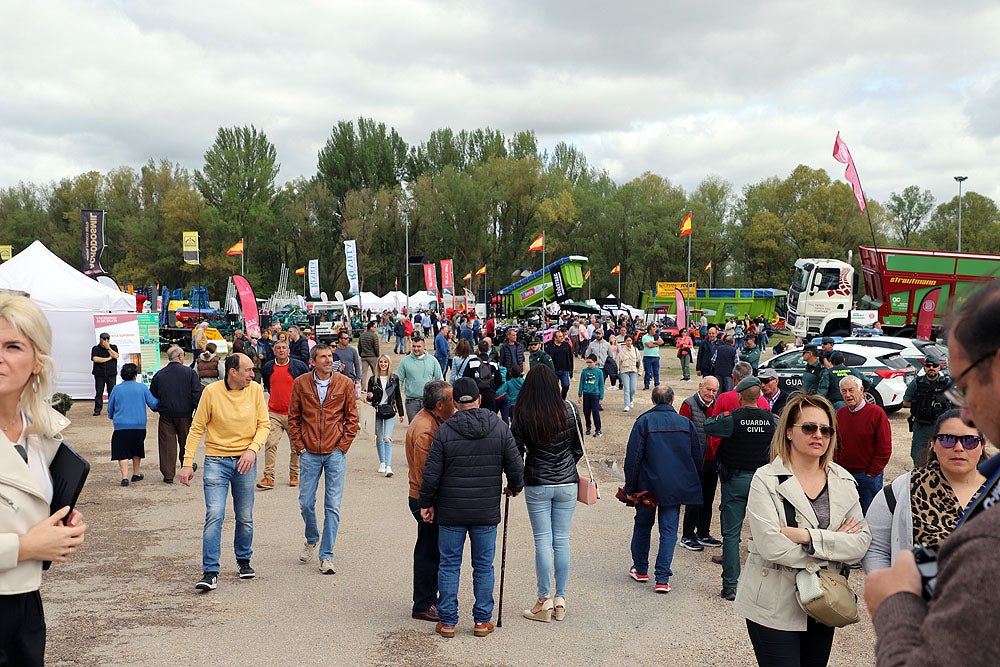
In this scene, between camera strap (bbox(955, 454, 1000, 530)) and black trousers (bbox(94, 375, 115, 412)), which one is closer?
camera strap (bbox(955, 454, 1000, 530))

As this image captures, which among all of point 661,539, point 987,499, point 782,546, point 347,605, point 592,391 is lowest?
point 347,605

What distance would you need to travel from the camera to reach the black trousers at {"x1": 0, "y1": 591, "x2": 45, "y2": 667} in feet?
8.41

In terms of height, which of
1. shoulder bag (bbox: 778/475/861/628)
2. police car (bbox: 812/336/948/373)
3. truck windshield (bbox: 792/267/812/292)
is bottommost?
shoulder bag (bbox: 778/475/861/628)

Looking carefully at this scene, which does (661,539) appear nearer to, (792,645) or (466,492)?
(466,492)

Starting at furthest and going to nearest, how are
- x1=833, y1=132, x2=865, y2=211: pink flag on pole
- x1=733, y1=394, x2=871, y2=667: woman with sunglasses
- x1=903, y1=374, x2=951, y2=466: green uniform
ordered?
x1=833, y1=132, x2=865, y2=211: pink flag on pole → x1=903, y1=374, x2=951, y2=466: green uniform → x1=733, y1=394, x2=871, y2=667: woman with sunglasses

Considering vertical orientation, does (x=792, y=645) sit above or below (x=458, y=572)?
above

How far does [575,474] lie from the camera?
637 centimetres

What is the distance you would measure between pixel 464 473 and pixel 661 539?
6.58 ft

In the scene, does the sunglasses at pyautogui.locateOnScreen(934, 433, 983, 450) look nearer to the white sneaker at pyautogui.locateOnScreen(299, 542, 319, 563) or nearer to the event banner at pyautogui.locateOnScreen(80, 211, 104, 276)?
the white sneaker at pyautogui.locateOnScreen(299, 542, 319, 563)

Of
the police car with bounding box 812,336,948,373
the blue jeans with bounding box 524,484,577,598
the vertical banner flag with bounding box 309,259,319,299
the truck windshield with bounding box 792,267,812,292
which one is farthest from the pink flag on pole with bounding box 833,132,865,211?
the vertical banner flag with bounding box 309,259,319,299

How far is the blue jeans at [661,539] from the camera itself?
6.73 meters

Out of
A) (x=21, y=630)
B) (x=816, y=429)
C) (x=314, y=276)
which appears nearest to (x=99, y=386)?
(x=21, y=630)

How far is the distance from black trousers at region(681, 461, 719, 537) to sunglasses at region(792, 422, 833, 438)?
12.6 feet

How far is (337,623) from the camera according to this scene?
6.01 meters
